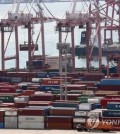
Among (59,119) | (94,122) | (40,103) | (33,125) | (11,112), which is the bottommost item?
(33,125)

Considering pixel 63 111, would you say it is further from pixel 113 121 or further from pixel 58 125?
pixel 113 121

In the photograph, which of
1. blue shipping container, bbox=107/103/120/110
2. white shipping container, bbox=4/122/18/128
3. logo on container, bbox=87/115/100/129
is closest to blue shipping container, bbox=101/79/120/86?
blue shipping container, bbox=107/103/120/110

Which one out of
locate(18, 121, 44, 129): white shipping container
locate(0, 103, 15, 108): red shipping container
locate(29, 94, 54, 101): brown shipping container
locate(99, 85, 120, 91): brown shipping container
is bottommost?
locate(18, 121, 44, 129): white shipping container

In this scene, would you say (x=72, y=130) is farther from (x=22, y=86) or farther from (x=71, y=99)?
(x=22, y=86)

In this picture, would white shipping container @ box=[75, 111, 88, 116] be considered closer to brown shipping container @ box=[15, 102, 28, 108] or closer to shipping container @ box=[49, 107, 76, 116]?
shipping container @ box=[49, 107, 76, 116]

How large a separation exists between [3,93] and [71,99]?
6.20 m

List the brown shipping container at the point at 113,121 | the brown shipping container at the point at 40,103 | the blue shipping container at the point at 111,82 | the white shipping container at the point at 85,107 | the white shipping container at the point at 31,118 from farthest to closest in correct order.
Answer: the blue shipping container at the point at 111,82 → the brown shipping container at the point at 40,103 → the white shipping container at the point at 85,107 → the white shipping container at the point at 31,118 → the brown shipping container at the point at 113,121

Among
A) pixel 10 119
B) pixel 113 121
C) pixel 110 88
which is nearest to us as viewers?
pixel 113 121

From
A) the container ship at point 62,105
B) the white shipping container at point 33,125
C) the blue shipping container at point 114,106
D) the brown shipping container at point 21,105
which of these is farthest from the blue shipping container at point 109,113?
the brown shipping container at point 21,105

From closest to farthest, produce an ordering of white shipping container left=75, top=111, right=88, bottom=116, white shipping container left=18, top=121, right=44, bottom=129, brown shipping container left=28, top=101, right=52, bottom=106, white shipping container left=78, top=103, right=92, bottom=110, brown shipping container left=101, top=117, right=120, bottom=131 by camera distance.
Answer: brown shipping container left=101, top=117, right=120, bottom=131, white shipping container left=75, top=111, right=88, bottom=116, white shipping container left=18, top=121, right=44, bottom=129, white shipping container left=78, top=103, right=92, bottom=110, brown shipping container left=28, top=101, right=52, bottom=106

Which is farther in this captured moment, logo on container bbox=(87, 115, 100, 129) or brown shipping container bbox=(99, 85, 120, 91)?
brown shipping container bbox=(99, 85, 120, 91)

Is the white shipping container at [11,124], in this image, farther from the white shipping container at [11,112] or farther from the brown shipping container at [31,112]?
the brown shipping container at [31,112]

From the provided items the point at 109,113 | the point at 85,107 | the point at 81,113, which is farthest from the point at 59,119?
the point at 109,113

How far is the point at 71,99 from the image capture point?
151 ft
